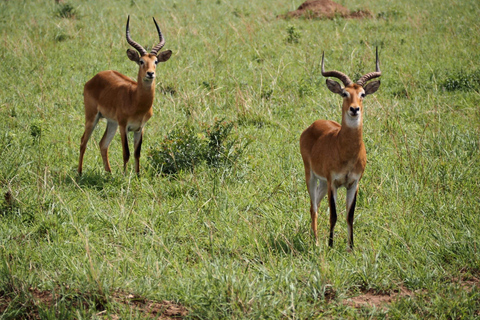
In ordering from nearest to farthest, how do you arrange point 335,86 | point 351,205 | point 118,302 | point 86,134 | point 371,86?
point 118,302, point 351,205, point 335,86, point 371,86, point 86,134

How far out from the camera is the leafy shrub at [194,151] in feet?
21.8

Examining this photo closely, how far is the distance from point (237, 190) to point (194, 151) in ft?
3.05

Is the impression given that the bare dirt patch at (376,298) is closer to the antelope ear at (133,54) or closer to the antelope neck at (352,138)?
the antelope neck at (352,138)

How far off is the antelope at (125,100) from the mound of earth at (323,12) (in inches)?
352

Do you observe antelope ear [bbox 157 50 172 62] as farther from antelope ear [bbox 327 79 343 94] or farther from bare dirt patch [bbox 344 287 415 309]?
bare dirt patch [bbox 344 287 415 309]

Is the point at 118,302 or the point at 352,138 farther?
the point at 352,138

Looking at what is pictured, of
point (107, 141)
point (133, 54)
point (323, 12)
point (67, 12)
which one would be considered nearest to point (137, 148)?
point (107, 141)

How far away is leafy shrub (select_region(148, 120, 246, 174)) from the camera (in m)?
6.65

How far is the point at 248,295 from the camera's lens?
3.70 metres

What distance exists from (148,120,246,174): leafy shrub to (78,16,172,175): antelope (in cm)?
37

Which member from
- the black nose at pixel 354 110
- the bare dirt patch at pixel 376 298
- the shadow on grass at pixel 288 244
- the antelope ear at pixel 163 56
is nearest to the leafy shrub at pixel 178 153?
the antelope ear at pixel 163 56

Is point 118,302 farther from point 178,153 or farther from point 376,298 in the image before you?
point 178,153

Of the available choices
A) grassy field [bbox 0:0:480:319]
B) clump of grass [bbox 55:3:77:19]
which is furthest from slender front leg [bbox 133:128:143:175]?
clump of grass [bbox 55:3:77:19]

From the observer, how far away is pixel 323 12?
15.6 m
